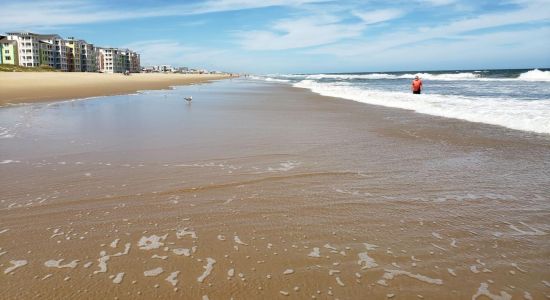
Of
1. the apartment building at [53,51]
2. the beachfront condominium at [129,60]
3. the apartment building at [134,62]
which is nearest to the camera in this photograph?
the apartment building at [53,51]

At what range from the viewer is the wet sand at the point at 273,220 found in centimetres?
282

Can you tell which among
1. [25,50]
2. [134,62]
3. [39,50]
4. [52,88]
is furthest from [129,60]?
[52,88]

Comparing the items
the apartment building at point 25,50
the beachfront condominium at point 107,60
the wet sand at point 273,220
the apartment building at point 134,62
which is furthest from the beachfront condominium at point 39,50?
the wet sand at point 273,220

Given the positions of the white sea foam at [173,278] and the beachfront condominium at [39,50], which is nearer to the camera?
the white sea foam at [173,278]

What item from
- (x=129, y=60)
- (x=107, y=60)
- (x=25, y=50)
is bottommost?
(x=25, y=50)

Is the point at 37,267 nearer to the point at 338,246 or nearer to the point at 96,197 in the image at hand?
the point at 96,197

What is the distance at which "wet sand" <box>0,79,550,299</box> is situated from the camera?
111 inches

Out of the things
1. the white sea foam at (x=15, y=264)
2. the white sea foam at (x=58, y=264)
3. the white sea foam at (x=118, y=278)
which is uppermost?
the white sea foam at (x=15, y=264)

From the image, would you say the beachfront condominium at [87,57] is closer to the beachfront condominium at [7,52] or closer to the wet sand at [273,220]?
the beachfront condominium at [7,52]

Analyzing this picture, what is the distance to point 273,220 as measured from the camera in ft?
13.1

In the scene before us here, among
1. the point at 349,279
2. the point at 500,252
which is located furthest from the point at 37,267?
the point at 500,252

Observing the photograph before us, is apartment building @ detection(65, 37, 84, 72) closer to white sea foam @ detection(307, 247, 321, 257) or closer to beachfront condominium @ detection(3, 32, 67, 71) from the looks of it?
beachfront condominium @ detection(3, 32, 67, 71)

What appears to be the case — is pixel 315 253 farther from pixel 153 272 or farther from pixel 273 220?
pixel 153 272

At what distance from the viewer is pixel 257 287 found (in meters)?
2.77
